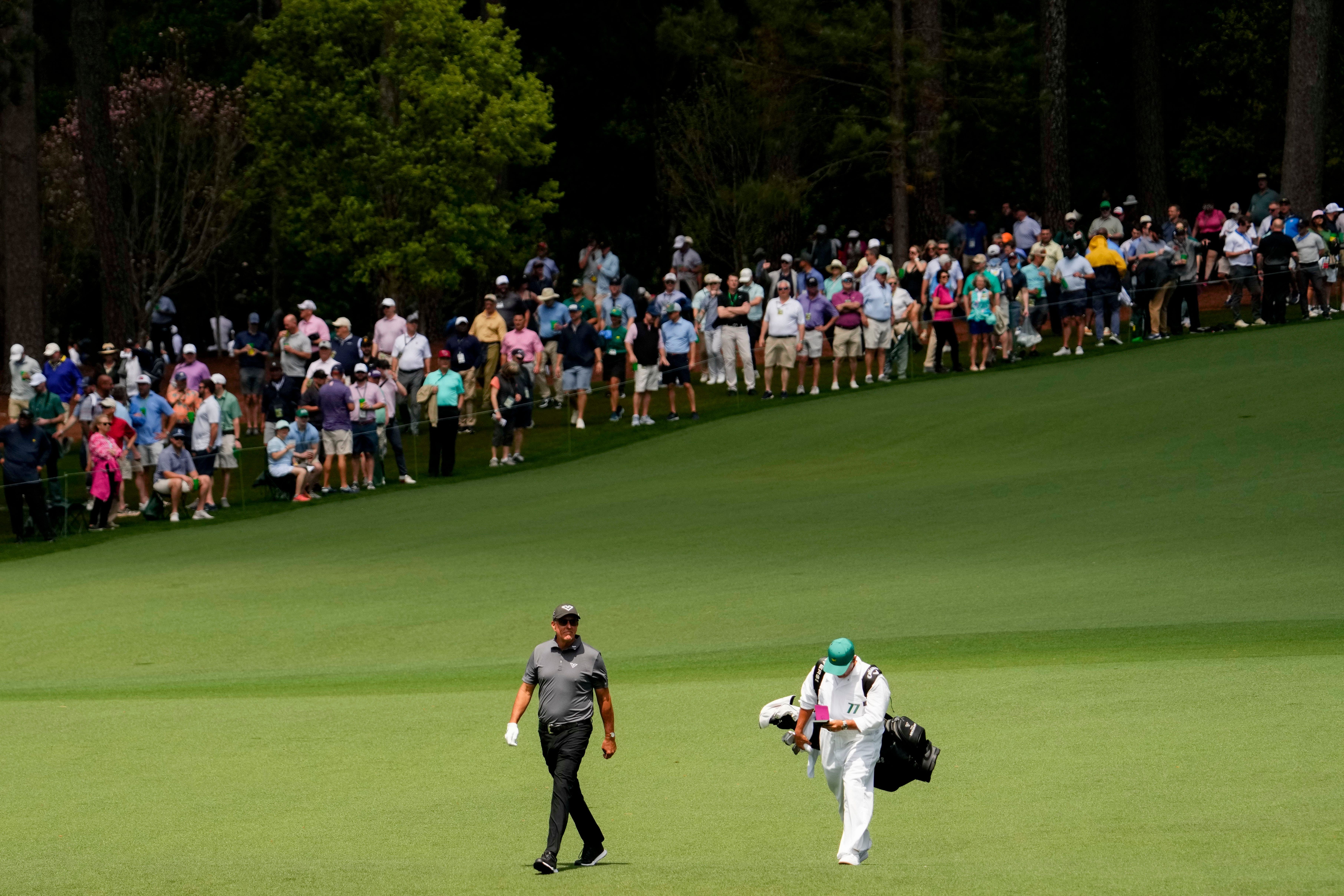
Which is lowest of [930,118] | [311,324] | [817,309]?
[311,324]

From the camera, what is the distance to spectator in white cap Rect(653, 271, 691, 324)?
32594 millimetres

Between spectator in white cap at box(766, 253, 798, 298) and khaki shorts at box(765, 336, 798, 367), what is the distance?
2.62ft

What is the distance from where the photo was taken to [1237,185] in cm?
5284

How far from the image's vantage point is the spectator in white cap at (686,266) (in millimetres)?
38156

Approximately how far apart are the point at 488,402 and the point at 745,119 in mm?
11860

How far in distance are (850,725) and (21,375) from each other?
24807 millimetres

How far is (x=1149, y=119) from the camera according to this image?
154 feet

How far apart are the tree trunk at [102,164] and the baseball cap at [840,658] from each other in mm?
31391

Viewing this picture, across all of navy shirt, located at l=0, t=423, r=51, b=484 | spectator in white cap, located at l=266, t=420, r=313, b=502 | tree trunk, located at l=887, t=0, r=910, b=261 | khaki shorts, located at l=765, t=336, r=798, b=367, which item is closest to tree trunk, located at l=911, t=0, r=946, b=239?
tree trunk, located at l=887, t=0, r=910, b=261

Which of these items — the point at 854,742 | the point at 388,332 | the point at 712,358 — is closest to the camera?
the point at 854,742

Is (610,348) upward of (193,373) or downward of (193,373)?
upward

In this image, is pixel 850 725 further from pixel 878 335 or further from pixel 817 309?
pixel 878 335

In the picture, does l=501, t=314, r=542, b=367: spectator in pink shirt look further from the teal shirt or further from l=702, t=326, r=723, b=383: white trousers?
l=702, t=326, r=723, b=383: white trousers

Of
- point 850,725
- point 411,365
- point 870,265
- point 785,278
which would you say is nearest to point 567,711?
point 850,725
